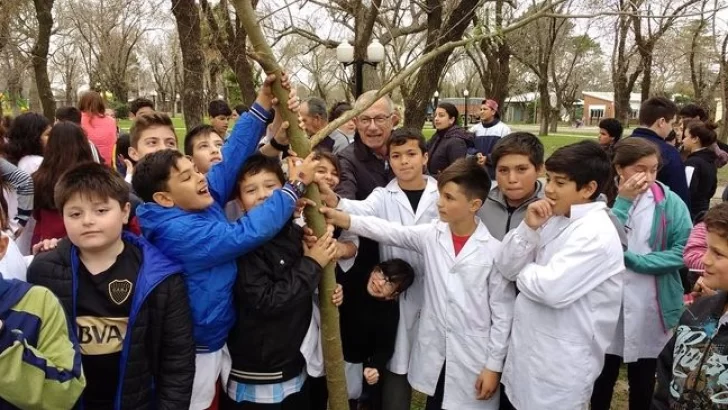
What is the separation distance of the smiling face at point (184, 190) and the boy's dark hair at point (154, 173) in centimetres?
2

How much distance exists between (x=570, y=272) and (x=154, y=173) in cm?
170

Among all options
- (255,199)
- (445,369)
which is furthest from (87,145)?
(445,369)

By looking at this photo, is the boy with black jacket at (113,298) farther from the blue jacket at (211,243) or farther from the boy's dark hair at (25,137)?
the boy's dark hair at (25,137)

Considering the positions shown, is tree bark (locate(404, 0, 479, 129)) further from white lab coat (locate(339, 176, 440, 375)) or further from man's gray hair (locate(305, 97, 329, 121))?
white lab coat (locate(339, 176, 440, 375))


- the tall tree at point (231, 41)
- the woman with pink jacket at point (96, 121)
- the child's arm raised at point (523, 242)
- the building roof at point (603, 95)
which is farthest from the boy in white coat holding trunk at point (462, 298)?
the building roof at point (603, 95)

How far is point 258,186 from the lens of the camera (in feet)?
7.89

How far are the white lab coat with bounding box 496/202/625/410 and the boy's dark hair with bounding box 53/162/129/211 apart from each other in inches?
62.0

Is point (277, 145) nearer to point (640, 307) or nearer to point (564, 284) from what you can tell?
point (564, 284)

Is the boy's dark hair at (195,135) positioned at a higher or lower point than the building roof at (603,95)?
lower

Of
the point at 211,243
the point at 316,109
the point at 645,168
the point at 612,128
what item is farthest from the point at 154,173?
the point at 612,128

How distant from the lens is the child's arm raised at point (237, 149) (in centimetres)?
243

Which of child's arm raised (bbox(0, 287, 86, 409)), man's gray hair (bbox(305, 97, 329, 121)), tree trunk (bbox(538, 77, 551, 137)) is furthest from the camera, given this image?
tree trunk (bbox(538, 77, 551, 137))

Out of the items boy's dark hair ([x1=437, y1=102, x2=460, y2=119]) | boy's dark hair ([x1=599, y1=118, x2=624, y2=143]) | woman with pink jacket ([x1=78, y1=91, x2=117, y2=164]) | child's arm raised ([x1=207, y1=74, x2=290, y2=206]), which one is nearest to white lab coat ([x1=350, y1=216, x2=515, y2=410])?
child's arm raised ([x1=207, y1=74, x2=290, y2=206])

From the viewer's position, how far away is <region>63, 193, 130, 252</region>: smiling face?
1.95 m
